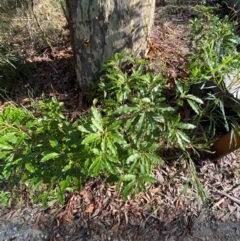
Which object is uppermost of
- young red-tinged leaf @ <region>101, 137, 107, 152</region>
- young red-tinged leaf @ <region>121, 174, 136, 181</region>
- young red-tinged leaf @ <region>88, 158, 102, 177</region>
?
young red-tinged leaf @ <region>101, 137, 107, 152</region>

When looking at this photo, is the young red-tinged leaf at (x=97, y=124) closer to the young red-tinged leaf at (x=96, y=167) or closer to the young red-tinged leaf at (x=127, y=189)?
the young red-tinged leaf at (x=96, y=167)

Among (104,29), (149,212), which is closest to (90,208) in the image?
(149,212)

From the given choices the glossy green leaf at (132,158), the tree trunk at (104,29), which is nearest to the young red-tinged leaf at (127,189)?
the glossy green leaf at (132,158)

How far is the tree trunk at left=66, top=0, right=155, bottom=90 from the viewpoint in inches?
77.3

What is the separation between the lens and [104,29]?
207cm

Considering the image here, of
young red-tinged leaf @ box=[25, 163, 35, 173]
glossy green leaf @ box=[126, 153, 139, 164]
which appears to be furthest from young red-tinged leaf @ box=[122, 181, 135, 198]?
young red-tinged leaf @ box=[25, 163, 35, 173]

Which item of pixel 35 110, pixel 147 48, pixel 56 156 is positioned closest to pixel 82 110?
pixel 35 110

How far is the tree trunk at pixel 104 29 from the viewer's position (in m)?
1.96

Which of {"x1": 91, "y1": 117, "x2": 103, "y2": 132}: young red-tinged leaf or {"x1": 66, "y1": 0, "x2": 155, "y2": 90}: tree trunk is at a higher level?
{"x1": 66, "y1": 0, "x2": 155, "y2": 90}: tree trunk

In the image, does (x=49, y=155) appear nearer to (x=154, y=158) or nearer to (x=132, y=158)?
(x=132, y=158)

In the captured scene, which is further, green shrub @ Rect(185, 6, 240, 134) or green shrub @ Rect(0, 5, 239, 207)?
green shrub @ Rect(185, 6, 240, 134)

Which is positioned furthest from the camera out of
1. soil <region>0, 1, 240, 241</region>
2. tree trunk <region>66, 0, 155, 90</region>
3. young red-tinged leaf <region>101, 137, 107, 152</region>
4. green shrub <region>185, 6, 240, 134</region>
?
soil <region>0, 1, 240, 241</region>

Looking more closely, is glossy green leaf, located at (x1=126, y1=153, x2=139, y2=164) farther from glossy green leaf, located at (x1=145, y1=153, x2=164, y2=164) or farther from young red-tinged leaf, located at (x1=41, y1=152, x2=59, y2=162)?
young red-tinged leaf, located at (x1=41, y1=152, x2=59, y2=162)

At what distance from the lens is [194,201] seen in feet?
7.25
